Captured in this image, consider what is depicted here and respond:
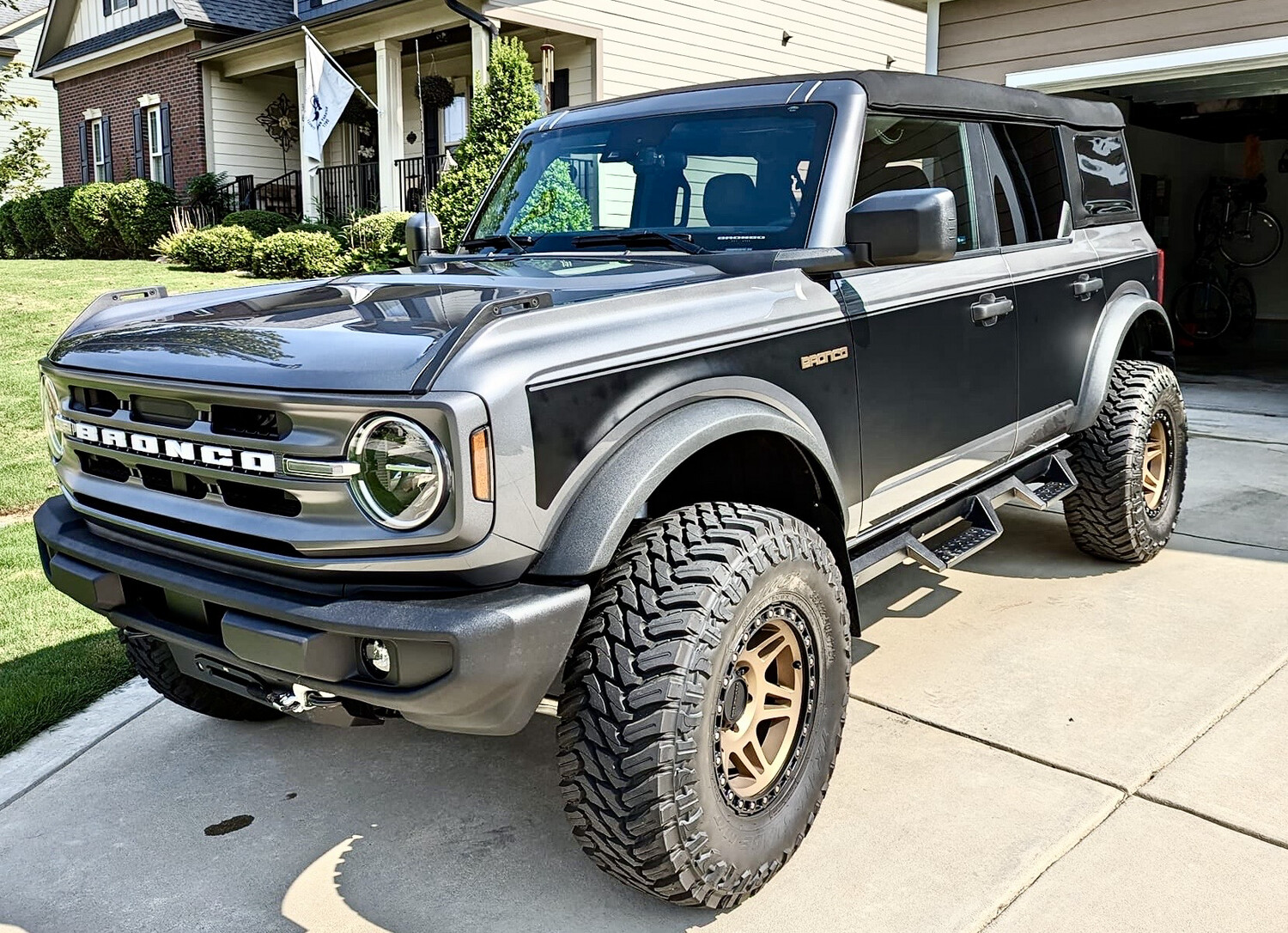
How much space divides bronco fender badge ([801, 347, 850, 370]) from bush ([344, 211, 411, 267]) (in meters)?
11.5

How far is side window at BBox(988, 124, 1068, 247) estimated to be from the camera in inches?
166

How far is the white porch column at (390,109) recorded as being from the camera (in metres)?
16.0

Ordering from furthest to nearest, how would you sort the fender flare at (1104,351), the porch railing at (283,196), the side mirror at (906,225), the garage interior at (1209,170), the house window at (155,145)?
the house window at (155,145)
the porch railing at (283,196)
the garage interior at (1209,170)
the fender flare at (1104,351)
the side mirror at (906,225)

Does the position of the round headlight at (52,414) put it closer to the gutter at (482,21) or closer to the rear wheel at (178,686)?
the rear wheel at (178,686)

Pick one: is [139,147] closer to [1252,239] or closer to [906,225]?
[1252,239]

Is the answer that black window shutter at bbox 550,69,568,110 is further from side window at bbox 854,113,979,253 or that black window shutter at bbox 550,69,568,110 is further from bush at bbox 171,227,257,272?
side window at bbox 854,113,979,253

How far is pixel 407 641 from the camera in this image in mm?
2166

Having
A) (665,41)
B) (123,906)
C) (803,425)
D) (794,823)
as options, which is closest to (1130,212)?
(803,425)

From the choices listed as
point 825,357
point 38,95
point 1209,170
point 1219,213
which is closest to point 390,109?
point 1219,213

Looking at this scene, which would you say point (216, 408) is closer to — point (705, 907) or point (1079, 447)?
point (705, 907)

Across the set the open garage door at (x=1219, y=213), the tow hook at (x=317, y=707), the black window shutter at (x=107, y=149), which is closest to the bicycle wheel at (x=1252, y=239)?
the open garage door at (x=1219, y=213)

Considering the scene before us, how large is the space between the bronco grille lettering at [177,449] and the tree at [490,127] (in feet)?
32.3

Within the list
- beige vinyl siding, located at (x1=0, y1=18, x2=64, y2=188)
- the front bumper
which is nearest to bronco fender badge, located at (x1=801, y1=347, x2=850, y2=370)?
the front bumper

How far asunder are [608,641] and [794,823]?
0.73 m
